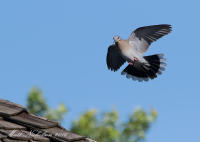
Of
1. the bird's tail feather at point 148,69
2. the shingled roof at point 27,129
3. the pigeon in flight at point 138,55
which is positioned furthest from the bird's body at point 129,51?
the shingled roof at point 27,129

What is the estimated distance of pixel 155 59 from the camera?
879 centimetres

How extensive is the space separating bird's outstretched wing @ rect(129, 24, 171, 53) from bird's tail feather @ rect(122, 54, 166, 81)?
29cm

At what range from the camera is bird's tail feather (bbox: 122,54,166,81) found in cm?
843

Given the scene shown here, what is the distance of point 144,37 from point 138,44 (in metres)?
0.15

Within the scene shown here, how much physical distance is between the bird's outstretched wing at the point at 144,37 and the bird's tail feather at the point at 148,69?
29 cm

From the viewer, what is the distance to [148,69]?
8.48 m

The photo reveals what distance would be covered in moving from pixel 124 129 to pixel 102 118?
Answer: 1.26 m

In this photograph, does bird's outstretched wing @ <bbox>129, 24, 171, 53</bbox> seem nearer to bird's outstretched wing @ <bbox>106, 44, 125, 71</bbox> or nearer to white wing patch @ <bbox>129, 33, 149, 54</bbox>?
white wing patch @ <bbox>129, 33, 149, 54</bbox>

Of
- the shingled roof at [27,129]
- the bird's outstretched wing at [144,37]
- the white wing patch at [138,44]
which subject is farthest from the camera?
the white wing patch at [138,44]

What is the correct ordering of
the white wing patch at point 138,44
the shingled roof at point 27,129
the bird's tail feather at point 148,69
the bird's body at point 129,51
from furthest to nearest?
the bird's tail feather at point 148,69, the white wing patch at point 138,44, the bird's body at point 129,51, the shingled roof at point 27,129

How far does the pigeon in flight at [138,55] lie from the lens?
7.81 m

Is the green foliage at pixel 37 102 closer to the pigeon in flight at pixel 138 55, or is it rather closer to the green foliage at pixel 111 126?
the green foliage at pixel 111 126

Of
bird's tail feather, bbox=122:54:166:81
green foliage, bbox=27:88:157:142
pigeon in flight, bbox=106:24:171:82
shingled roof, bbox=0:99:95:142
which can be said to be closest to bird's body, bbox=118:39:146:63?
pigeon in flight, bbox=106:24:171:82

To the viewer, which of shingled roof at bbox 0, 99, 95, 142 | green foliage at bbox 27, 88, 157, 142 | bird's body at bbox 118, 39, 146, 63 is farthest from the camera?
green foliage at bbox 27, 88, 157, 142
